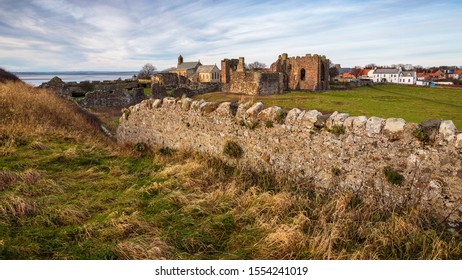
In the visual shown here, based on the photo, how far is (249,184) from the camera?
7.21m

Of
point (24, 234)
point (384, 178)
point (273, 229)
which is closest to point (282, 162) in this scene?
point (384, 178)

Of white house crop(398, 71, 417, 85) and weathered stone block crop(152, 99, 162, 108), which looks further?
white house crop(398, 71, 417, 85)

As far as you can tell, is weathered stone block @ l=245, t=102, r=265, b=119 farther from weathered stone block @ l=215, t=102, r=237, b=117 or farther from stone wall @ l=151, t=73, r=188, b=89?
stone wall @ l=151, t=73, r=188, b=89

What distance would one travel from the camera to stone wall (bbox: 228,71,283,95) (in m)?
39.7

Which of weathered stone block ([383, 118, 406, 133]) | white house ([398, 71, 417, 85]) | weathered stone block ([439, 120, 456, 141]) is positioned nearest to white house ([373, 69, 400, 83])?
white house ([398, 71, 417, 85])

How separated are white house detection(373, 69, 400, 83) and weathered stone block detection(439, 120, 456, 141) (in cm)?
12120

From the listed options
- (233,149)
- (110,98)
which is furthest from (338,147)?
(110,98)

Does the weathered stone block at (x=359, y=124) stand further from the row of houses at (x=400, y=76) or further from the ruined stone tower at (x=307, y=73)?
the row of houses at (x=400, y=76)

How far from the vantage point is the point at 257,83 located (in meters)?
39.6

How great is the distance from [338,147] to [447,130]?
2.01m

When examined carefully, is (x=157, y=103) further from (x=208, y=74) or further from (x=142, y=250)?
(x=208, y=74)

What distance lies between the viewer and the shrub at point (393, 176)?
5707 millimetres
